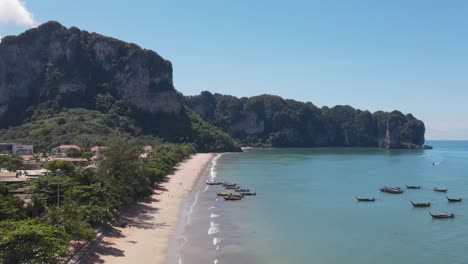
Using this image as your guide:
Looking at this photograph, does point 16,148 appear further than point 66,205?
Yes

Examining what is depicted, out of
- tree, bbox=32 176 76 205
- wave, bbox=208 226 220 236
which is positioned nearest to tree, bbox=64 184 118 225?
tree, bbox=32 176 76 205

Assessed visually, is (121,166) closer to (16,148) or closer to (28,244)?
(28,244)

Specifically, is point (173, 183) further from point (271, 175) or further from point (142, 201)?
point (271, 175)

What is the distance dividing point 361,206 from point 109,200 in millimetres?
38634

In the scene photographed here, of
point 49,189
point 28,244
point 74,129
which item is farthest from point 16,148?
point 28,244

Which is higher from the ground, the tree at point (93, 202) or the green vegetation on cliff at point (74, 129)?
the green vegetation on cliff at point (74, 129)

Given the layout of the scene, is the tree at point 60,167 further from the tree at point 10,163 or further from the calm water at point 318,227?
the calm water at point 318,227

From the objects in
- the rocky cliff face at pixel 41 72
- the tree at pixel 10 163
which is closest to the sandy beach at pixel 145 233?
the tree at pixel 10 163

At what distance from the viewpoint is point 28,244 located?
27953 mm

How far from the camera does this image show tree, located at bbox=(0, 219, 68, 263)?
90.1ft

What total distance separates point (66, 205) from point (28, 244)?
10.1m

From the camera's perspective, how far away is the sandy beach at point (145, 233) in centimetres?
3863

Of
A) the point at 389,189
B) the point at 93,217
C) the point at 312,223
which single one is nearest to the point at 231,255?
the point at 93,217

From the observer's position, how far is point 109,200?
49.0m
